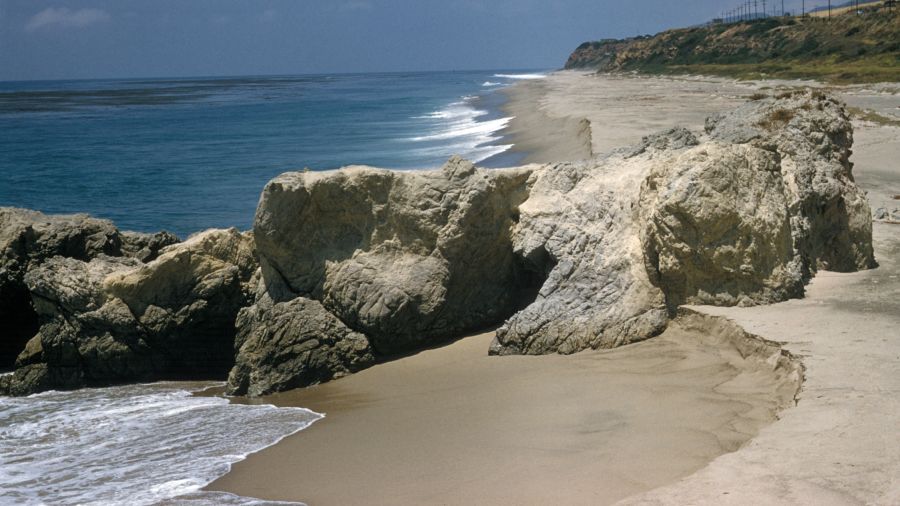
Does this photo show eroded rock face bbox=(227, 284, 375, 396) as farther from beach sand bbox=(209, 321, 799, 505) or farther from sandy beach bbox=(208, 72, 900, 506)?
beach sand bbox=(209, 321, 799, 505)

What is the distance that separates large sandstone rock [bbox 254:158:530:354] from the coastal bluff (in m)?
0.02

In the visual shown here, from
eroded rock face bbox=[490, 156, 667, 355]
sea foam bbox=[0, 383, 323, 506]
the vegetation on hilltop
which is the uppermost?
the vegetation on hilltop

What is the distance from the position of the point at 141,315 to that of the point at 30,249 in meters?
1.88

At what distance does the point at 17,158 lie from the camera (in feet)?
120

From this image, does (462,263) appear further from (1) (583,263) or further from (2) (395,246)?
(1) (583,263)

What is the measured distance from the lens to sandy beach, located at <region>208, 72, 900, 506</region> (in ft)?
16.2

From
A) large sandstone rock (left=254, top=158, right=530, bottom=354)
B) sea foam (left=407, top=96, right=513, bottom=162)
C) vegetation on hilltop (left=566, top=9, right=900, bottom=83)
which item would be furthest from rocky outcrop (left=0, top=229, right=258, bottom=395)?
vegetation on hilltop (left=566, top=9, right=900, bottom=83)

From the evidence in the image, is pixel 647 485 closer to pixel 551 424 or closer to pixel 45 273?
pixel 551 424

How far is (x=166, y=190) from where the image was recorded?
2542 cm

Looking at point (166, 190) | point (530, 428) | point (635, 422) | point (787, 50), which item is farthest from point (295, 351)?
point (787, 50)

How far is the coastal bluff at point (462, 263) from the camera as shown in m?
7.92

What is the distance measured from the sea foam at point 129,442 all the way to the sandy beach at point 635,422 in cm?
32

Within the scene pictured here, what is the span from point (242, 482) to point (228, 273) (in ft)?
12.5

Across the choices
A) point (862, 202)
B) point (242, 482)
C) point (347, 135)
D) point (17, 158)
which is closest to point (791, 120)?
point (862, 202)
